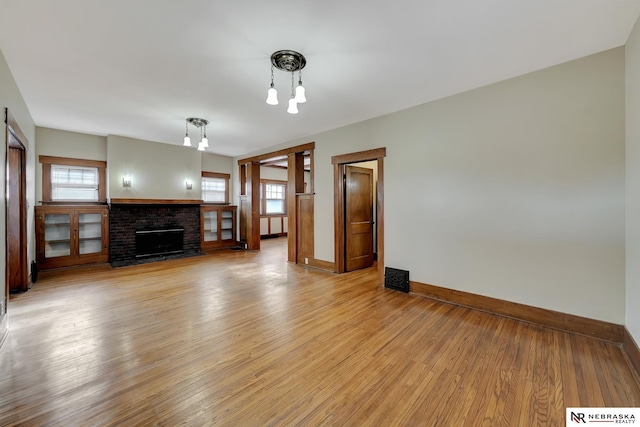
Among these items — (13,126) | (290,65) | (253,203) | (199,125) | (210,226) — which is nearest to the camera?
(290,65)

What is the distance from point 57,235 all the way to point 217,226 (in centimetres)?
339

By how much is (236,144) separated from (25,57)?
157 inches

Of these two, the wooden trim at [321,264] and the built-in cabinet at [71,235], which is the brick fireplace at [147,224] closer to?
the built-in cabinet at [71,235]

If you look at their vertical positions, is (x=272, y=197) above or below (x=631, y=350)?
above

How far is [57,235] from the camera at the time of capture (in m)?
5.33

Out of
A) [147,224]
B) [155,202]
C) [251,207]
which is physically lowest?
[147,224]

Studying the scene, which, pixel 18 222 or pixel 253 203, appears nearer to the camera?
pixel 18 222

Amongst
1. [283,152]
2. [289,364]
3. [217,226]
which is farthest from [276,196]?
[289,364]

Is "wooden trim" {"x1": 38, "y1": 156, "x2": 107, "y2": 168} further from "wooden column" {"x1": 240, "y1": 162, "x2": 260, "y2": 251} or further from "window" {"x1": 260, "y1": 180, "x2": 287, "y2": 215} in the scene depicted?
"window" {"x1": 260, "y1": 180, "x2": 287, "y2": 215}

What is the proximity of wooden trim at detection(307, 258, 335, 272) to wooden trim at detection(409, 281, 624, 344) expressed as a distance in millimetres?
1784

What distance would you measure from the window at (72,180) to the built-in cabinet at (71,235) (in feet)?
1.36

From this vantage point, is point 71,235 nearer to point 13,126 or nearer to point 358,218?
point 13,126

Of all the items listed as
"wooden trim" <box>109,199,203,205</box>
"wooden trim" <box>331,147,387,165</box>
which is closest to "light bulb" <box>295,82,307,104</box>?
"wooden trim" <box>331,147,387,165</box>

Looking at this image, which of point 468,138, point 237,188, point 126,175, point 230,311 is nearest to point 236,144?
point 237,188
